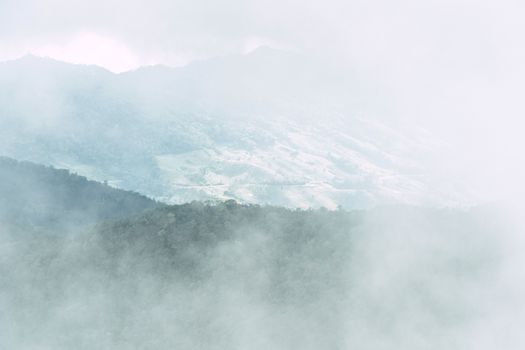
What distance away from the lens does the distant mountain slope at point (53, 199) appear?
229 feet

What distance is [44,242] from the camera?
187 feet

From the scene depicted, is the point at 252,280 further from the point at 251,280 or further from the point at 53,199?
the point at 53,199

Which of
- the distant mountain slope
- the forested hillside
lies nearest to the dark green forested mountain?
the forested hillside

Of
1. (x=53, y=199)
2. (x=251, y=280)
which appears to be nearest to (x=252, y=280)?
(x=251, y=280)

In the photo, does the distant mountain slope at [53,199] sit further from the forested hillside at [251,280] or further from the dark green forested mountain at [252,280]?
the forested hillside at [251,280]

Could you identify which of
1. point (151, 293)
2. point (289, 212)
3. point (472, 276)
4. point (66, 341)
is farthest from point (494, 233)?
point (66, 341)

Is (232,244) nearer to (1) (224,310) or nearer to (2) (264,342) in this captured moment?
(1) (224,310)

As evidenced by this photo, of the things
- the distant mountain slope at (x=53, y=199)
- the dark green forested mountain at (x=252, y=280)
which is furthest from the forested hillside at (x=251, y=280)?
the distant mountain slope at (x=53, y=199)

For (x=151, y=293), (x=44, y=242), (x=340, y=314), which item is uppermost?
(x=340, y=314)

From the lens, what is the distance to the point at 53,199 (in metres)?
77.8

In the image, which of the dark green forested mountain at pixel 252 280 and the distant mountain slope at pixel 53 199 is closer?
the dark green forested mountain at pixel 252 280

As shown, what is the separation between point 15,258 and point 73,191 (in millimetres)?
27939

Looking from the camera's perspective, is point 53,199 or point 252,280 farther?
point 53,199

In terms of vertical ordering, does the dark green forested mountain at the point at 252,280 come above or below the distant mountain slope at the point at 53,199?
above
